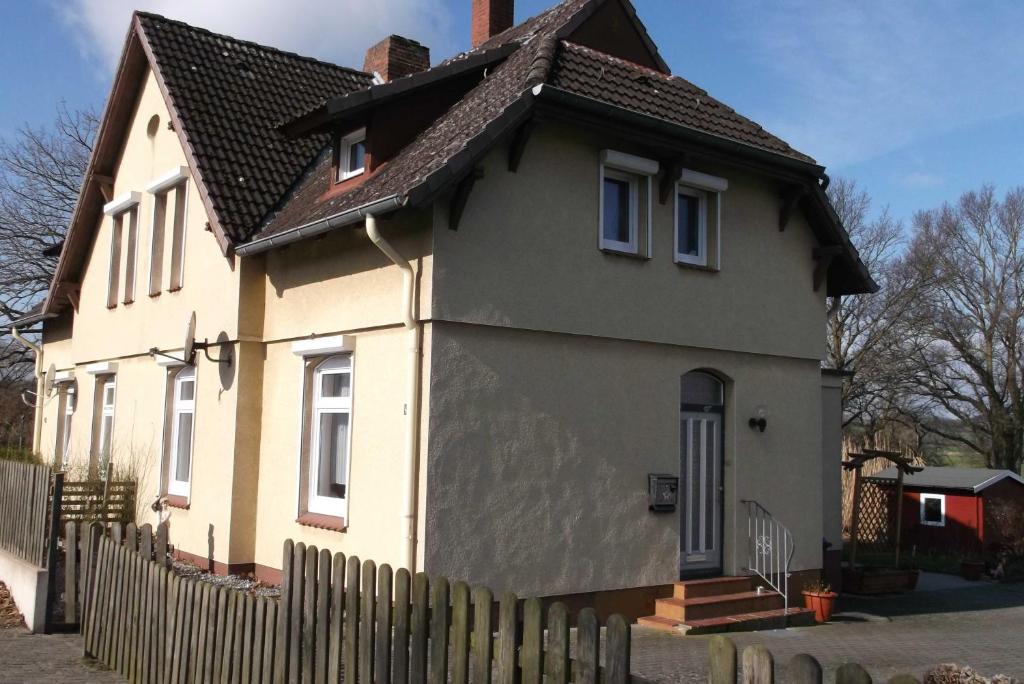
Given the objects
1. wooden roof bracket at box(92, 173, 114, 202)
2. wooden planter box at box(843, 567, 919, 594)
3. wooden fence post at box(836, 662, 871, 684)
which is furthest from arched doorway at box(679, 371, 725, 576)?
wooden roof bracket at box(92, 173, 114, 202)

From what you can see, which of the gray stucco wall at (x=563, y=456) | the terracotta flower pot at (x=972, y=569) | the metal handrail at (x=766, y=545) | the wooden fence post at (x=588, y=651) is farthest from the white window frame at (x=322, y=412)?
the terracotta flower pot at (x=972, y=569)

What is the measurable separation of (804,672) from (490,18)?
1492 cm

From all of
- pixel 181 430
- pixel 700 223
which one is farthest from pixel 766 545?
pixel 181 430

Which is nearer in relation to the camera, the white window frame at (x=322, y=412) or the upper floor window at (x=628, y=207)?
the white window frame at (x=322, y=412)

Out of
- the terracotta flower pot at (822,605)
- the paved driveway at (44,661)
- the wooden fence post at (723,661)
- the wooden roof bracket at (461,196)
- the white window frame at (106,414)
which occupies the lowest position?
the paved driveway at (44,661)

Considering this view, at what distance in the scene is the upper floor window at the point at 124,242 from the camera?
52.7 feet

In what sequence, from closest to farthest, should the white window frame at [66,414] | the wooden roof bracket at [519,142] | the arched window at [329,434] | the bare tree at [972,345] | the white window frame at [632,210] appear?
the wooden roof bracket at [519,142] → the arched window at [329,434] → the white window frame at [632,210] → the white window frame at [66,414] → the bare tree at [972,345]

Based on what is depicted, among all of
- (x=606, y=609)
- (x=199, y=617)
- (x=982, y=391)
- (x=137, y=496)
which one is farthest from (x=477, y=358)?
(x=982, y=391)

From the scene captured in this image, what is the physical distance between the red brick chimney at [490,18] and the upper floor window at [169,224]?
555 cm

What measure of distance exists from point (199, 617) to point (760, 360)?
8458 millimetres

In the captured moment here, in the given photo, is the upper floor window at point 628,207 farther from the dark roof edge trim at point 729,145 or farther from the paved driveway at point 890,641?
the paved driveway at point 890,641

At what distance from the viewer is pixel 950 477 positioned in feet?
73.7

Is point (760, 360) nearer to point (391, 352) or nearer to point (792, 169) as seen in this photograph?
point (792, 169)

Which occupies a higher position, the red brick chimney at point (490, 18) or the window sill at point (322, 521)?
the red brick chimney at point (490, 18)
